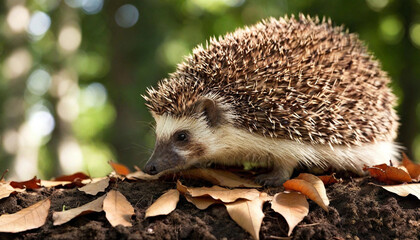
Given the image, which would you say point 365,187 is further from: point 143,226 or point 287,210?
point 143,226

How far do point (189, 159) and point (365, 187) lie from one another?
128 centimetres

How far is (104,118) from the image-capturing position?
22.4m

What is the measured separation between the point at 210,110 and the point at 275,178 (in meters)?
0.70

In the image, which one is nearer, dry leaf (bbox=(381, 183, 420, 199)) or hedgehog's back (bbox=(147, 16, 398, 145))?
dry leaf (bbox=(381, 183, 420, 199))

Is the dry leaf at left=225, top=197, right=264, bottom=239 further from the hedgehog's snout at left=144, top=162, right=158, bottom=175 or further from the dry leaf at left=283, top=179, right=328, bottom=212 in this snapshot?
the hedgehog's snout at left=144, top=162, right=158, bottom=175

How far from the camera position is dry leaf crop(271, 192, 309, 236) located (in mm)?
2279

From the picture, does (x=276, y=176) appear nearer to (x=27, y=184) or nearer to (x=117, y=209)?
(x=117, y=209)

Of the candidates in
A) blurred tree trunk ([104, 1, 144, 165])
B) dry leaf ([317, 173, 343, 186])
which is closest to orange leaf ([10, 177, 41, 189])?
dry leaf ([317, 173, 343, 186])

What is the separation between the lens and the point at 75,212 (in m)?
2.37

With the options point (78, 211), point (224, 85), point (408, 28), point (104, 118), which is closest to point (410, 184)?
point (224, 85)

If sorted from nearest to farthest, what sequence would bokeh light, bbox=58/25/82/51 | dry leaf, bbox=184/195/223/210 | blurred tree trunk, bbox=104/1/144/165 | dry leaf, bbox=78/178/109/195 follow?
dry leaf, bbox=184/195/223/210
dry leaf, bbox=78/178/109/195
blurred tree trunk, bbox=104/1/144/165
bokeh light, bbox=58/25/82/51

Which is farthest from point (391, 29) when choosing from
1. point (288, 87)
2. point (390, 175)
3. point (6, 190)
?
point (6, 190)

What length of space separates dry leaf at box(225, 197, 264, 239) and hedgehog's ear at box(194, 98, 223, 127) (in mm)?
831

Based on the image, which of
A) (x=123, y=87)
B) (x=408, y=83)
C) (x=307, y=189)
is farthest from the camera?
(x=123, y=87)
